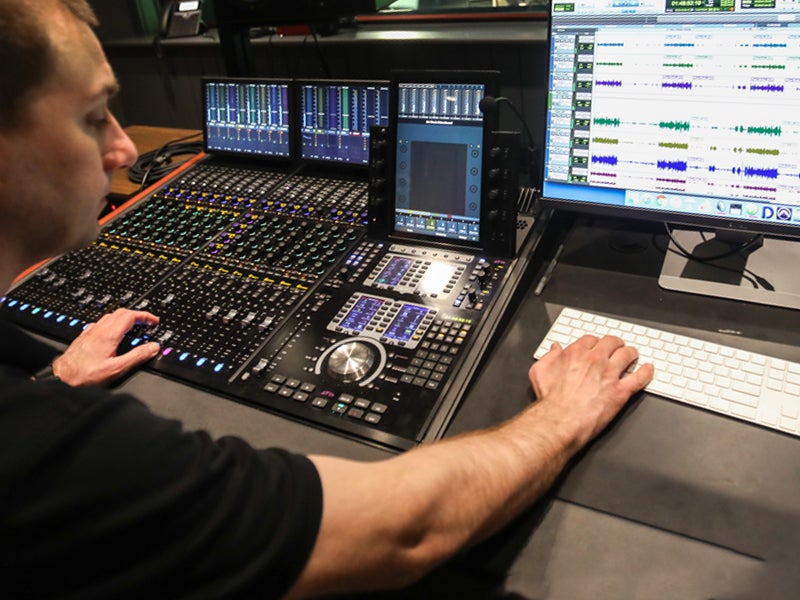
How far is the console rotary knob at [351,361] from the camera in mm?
951

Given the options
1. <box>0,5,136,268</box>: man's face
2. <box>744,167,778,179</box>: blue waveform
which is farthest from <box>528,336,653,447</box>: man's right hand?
<box>0,5,136,268</box>: man's face

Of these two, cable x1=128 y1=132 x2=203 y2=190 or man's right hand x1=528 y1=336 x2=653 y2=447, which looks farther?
cable x1=128 y1=132 x2=203 y2=190

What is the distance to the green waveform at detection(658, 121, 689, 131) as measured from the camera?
103 cm

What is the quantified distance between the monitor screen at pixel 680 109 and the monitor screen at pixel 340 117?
429 mm

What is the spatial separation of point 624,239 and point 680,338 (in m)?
0.37

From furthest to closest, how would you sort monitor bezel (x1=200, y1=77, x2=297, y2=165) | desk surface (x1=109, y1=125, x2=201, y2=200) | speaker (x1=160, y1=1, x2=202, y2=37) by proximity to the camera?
speaker (x1=160, y1=1, x2=202, y2=37), desk surface (x1=109, y1=125, x2=201, y2=200), monitor bezel (x1=200, y1=77, x2=297, y2=165)

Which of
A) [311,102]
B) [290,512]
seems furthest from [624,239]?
[290,512]

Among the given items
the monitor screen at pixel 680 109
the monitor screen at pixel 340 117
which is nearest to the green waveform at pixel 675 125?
the monitor screen at pixel 680 109

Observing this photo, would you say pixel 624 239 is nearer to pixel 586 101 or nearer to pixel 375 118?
pixel 586 101

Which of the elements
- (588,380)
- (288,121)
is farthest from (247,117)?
(588,380)

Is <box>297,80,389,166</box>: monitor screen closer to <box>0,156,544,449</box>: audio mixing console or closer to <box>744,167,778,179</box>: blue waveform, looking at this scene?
<box>0,156,544,449</box>: audio mixing console

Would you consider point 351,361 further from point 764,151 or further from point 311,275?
point 764,151

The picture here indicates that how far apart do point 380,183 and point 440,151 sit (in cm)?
13

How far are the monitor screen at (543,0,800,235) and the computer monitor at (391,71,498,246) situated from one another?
0.14 metres
